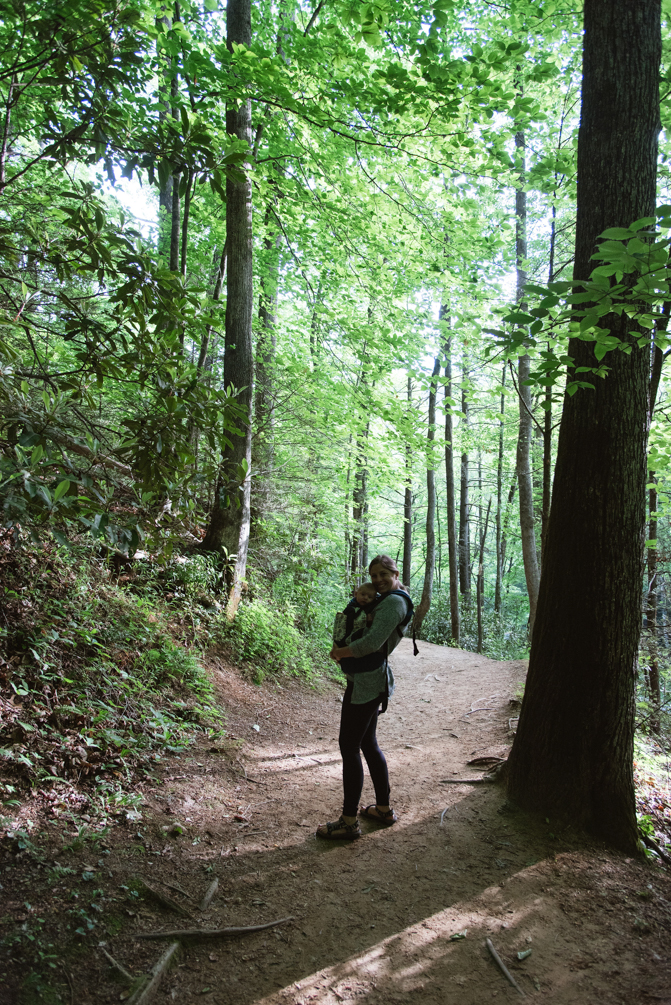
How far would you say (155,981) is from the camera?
242 centimetres

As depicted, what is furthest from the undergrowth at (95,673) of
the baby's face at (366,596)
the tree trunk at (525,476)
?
the tree trunk at (525,476)

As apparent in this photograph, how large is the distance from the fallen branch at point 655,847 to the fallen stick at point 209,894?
2.91 metres

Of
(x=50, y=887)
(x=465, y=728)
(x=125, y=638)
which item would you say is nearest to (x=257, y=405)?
(x=125, y=638)

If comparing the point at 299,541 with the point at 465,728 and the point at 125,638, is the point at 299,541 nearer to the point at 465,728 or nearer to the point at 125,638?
the point at 465,728

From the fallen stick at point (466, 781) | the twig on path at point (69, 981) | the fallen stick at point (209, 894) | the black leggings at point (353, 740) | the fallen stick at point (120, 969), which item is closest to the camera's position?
the twig on path at point (69, 981)

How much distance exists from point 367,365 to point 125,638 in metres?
6.09

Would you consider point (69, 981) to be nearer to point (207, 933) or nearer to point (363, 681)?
point (207, 933)

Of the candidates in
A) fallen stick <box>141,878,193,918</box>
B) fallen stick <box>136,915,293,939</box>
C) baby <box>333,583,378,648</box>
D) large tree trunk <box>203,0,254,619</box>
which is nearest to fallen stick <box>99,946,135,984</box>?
fallen stick <box>136,915,293,939</box>

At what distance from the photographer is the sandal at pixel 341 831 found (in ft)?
12.5

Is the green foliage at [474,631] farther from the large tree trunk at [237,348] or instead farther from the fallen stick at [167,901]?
the fallen stick at [167,901]

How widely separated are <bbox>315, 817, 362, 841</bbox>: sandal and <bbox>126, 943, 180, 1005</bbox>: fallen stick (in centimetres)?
140

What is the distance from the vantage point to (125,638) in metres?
5.04

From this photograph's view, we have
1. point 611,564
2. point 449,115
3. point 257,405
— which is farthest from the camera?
point 257,405

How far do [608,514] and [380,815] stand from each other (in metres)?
2.89
